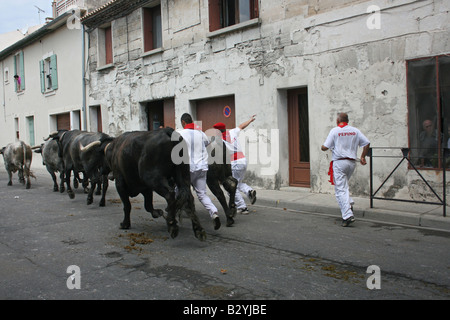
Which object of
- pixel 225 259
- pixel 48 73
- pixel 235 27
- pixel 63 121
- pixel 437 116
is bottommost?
pixel 225 259

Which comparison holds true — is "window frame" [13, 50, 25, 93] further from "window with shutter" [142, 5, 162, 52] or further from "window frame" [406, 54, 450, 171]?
"window frame" [406, 54, 450, 171]

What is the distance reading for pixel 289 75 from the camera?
1016 cm

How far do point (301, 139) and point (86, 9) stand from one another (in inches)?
499

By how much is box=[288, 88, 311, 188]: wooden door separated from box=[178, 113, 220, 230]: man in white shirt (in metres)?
4.78

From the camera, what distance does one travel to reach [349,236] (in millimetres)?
6051

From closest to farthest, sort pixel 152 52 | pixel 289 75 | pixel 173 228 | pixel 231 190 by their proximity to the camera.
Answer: pixel 173 228 < pixel 231 190 < pixel 289 75 < pixel 152 52

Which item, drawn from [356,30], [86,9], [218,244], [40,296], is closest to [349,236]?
[218,244]

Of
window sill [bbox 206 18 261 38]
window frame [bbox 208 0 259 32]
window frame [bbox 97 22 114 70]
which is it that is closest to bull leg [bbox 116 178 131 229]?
window sill [bbox 206 18 261 38]

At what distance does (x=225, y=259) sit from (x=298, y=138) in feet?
A: 20.4

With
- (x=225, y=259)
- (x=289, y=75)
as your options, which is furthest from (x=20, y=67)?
(x=225, y=259)

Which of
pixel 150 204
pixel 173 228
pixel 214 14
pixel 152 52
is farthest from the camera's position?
pixel 152 52

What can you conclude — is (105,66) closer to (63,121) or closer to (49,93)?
(63,121)

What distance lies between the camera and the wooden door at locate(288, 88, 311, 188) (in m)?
10.4

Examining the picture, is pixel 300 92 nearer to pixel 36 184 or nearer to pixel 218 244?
pixel 218 244
